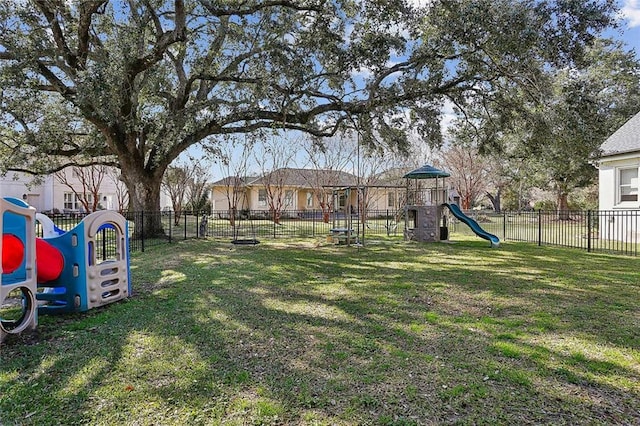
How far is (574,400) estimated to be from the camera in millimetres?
2781

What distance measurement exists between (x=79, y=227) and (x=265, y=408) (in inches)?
149

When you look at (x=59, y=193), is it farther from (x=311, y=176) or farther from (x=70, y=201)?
(x=311, y=176)

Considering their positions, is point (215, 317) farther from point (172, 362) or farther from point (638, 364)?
point (638, 364)

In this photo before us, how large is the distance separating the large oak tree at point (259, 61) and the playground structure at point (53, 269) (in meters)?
4.95

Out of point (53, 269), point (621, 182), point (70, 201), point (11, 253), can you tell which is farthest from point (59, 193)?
point (621, 182)

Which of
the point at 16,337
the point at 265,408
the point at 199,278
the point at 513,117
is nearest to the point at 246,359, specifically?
the point at 265,408

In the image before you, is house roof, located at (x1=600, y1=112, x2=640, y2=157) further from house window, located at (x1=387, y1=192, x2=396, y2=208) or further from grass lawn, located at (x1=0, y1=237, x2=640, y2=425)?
house window, located at (x1=387, y1=192, x2=396, y2=208)

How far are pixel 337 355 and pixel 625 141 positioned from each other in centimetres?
1495

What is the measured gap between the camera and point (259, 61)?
1050cm

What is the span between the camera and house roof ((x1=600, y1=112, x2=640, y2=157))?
12.8 m

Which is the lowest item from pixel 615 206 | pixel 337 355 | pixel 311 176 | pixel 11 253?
pixel 337 355

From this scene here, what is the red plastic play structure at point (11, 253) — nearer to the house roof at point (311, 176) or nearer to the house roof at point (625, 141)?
the house roof at point (625, 141)

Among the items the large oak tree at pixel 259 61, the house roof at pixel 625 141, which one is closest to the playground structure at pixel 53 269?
the large oak tree at pixel 259 61

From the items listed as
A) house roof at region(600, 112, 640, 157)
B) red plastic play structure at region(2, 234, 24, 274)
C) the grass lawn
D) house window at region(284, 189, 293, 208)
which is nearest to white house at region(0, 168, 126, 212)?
house window at region(284, 189, 293, 208)
